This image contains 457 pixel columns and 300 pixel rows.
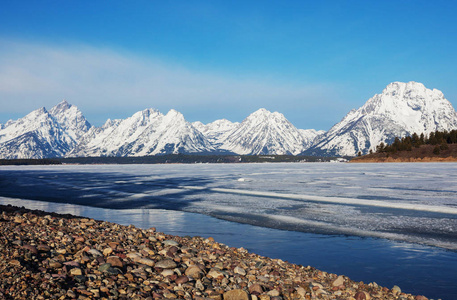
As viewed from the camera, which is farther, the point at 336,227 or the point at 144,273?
the point at 336,227

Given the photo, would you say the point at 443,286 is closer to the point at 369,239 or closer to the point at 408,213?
the point at 369,239

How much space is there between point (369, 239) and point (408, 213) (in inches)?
354

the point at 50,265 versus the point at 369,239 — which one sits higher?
the point at 50,265

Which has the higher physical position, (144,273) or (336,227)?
(144,273)

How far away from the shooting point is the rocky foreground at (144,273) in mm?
9195

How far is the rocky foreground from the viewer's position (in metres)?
9.20

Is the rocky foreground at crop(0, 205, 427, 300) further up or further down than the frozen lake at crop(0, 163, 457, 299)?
further up

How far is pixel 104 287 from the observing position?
9.41 metres

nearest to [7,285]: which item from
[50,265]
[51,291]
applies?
[51,291]

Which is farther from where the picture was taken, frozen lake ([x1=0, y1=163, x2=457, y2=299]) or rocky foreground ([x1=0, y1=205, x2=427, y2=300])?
frozen lake ([x1=0, y1=163, x2=457, y2=299])

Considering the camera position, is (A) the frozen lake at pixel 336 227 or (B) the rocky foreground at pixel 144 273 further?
(A) the frozen lake at pixel 336 227

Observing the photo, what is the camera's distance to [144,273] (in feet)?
35.7

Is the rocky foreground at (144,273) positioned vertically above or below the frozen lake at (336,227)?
above

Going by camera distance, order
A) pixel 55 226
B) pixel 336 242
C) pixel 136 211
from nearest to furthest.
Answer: pixel 55 226
pixel 336 242
pixel 136 211
